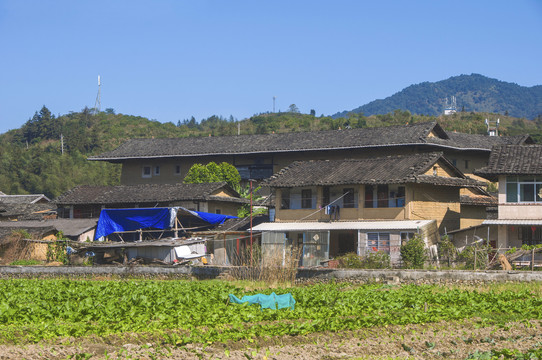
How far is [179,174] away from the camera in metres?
58.7

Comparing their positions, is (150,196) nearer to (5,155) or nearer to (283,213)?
(283,213)

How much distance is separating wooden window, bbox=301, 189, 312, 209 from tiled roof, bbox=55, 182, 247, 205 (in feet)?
24.4

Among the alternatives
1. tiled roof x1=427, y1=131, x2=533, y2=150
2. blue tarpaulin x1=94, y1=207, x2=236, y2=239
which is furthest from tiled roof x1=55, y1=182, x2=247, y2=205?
tiled roof x1=427, y1=131, x2=533, y2=150

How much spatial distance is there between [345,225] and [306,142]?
60.6ft

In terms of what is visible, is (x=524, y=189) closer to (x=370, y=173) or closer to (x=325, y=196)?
(x=370, y=173)

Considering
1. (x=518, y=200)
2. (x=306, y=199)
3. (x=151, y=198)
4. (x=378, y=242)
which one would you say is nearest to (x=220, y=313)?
(x=378, y=242)

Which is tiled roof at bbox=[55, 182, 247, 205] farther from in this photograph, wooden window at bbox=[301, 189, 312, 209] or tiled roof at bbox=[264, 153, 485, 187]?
wooden window at bbox=[301, 189, 312, 209]

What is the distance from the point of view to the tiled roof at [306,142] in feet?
171

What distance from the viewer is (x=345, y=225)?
37.5m

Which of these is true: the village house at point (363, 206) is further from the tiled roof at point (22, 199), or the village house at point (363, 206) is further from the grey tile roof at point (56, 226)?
the tiled roof at point (22, 199)

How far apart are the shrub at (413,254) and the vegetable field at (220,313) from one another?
634 cm

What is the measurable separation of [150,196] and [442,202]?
57.9 ft

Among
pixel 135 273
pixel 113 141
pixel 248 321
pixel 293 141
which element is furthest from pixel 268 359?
pixel 113 141

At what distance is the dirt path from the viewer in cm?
1472
